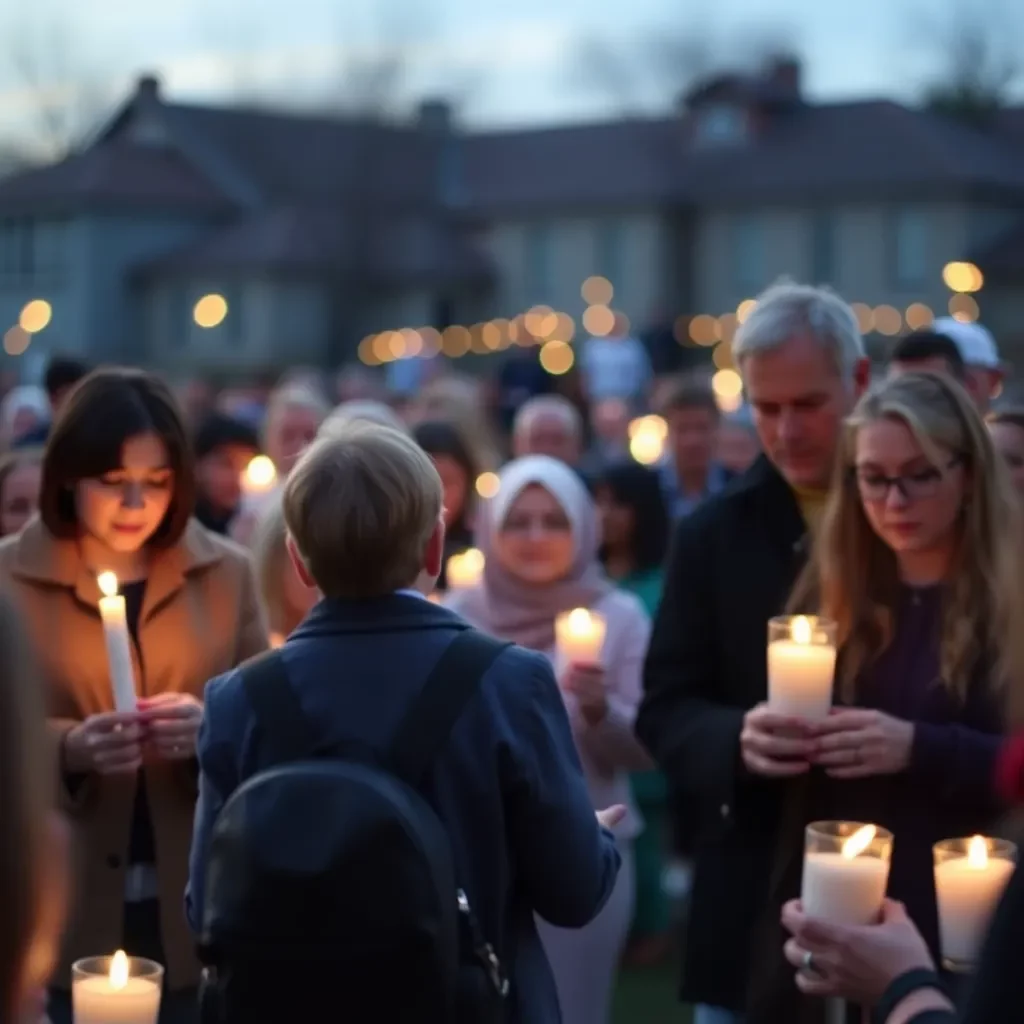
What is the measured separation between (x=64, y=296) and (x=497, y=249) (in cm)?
1274

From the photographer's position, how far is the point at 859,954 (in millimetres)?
3127

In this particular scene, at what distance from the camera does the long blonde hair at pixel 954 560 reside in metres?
3.97

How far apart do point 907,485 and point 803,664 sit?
492 mm

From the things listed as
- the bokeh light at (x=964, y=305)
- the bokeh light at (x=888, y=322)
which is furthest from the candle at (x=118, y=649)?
the bokeh light at (x=964, y=305)

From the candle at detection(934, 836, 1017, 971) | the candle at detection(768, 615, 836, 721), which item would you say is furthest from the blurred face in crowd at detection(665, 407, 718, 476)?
the candle at detection(934, 836, 1017, 971)

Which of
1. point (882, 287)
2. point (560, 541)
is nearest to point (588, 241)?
point (882, 287)

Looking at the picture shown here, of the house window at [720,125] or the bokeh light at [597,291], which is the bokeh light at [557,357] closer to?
the bokeh light at [597,291]

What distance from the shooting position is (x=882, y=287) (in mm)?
51719

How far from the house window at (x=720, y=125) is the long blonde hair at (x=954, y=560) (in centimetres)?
5217

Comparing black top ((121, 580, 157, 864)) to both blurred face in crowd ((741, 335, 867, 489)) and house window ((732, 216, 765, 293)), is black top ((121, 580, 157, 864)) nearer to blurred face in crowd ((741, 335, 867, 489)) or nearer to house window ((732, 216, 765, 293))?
blurred face in crowd ((741, 335, 867, 489))

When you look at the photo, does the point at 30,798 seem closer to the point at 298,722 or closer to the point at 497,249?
the point at 298,722

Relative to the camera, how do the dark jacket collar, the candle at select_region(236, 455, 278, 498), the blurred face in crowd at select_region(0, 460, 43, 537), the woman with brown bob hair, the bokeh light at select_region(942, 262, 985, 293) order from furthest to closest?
the bokeh light at select_region(942, 262, 985, 293), the candle at select_region(236, 455, 278, 498), the blurred face in crowd at select_region(0, 460, 43, 537), the woman with brown bob hair, the dark jacket collar

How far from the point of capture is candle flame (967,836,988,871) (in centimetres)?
329

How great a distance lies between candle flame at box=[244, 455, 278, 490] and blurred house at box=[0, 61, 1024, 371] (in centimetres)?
4121
